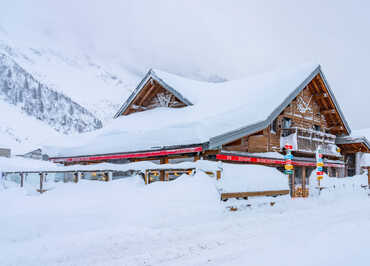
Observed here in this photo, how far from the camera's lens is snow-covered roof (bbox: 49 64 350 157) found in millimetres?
12297

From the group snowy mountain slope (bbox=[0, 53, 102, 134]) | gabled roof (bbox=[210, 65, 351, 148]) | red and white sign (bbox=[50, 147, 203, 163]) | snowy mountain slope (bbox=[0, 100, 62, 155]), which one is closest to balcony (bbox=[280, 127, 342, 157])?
gabled roof (bbox=[210, 65, 351, 148])

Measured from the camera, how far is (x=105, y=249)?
5.59 meters

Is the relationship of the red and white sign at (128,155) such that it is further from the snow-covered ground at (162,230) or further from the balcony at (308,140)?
the balcony at (308,140)

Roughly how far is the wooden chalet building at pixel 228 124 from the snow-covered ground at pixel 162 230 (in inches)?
130

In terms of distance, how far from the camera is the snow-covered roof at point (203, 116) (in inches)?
484

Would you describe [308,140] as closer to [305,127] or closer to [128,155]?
[305,127]

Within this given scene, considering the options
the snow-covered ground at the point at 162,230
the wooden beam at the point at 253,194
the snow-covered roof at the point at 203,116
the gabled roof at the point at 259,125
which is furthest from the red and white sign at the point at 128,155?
the snow-covered ground at the point at 162,230

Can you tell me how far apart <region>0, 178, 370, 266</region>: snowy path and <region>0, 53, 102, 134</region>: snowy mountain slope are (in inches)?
3385

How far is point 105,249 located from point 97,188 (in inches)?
151

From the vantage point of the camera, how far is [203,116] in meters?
13.5

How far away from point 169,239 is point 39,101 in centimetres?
9709

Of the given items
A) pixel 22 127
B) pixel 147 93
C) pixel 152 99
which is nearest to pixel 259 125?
pixel 147 93

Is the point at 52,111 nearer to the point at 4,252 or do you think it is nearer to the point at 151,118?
the point at 151,118

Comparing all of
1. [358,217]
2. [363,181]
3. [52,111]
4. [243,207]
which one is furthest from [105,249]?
[52,111]
